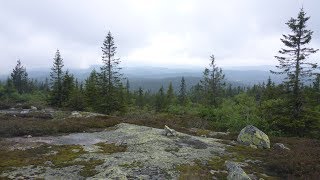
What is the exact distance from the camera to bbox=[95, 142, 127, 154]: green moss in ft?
66.4

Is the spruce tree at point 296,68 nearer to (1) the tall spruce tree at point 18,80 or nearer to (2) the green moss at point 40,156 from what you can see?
(2) the green moss at point 40,156

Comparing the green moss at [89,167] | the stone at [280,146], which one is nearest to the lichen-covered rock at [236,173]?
the green moss at [89,167]

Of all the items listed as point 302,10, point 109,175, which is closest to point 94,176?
point 109,175

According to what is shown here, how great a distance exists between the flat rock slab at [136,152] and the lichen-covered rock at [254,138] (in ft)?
7.10

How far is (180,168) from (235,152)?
5.88m

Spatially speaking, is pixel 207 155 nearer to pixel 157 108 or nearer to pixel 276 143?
pixel 276 143

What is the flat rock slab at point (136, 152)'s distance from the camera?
15516 millimetres

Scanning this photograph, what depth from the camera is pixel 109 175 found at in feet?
47.2

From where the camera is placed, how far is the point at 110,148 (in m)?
21.1

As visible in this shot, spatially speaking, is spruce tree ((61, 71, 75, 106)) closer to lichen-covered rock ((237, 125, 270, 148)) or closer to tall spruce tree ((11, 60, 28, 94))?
lichen-covered rock ((237, 125, 270, 148))

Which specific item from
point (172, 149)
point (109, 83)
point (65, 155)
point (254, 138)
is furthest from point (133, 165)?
point (109, 83)

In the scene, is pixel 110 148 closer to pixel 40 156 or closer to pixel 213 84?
pixel 40 156

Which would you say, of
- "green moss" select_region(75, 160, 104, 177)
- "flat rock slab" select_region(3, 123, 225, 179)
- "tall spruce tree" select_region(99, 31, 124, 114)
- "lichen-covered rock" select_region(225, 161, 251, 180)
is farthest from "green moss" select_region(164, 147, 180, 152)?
"tall spruce tree" select_region(99, 31, 124, 114)

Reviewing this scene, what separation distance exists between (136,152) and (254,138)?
9.43 meters
